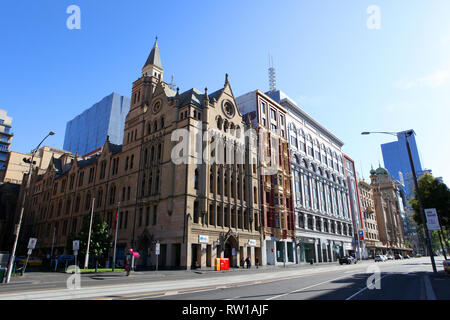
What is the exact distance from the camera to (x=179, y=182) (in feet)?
127

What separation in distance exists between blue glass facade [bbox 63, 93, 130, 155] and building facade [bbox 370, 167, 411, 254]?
10764cm

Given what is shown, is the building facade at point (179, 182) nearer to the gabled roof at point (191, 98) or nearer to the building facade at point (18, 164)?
the gabled roof at point (191, 98)

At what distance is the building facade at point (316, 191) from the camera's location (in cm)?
6066

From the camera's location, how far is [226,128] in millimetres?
47406

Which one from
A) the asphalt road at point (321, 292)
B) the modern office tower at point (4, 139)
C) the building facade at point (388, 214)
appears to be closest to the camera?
the asphalt road at point (321, 292)

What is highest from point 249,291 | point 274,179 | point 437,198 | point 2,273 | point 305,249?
point 274,179

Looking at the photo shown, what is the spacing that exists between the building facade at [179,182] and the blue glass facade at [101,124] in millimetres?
71677

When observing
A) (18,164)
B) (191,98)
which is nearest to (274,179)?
(191,98)

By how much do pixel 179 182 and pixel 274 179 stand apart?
72.7 ft

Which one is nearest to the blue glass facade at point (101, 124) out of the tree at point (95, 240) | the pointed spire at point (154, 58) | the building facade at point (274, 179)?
the pointed spire at point (154, 58)

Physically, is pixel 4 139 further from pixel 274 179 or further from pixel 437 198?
pixel 437 198

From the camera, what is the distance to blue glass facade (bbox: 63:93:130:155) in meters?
124
